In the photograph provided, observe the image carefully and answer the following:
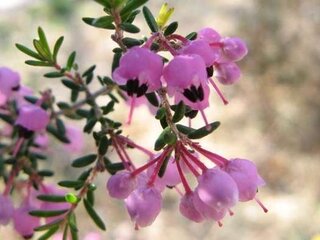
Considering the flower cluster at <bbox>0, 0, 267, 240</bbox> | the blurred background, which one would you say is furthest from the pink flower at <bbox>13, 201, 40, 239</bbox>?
the blurred background

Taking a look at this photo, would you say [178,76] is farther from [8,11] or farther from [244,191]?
[8,11]

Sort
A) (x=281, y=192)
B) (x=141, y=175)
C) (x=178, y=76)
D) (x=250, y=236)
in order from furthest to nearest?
(x=281, y=192)
(x=250, y=236)
(x=141, y=175)
(x=178, y=76)

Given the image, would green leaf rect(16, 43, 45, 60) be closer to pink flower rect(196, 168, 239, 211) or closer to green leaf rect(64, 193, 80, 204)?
green leaf rect(64, 193, 80, 204)

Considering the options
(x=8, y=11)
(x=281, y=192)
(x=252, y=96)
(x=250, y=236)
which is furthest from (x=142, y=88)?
(x=8, y=11)

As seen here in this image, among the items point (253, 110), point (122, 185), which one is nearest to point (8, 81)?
point (122, 185)

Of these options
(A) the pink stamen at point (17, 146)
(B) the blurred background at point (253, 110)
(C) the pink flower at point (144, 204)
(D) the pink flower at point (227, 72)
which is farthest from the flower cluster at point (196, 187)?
(B) the blurred background at point (253, 110)

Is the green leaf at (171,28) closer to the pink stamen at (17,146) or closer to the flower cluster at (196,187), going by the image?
the flower cluster at (196,187)
